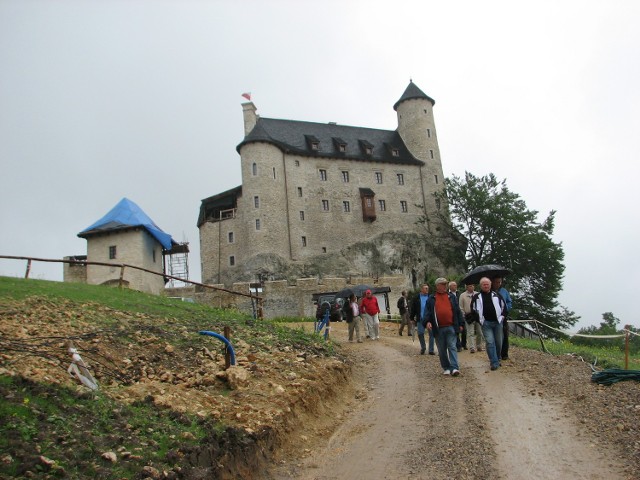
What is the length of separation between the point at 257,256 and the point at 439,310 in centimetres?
3967

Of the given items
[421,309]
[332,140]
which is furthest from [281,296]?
[332,140]

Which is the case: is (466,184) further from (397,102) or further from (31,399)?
(31,399)

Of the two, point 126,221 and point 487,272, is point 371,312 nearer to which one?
point 487,272

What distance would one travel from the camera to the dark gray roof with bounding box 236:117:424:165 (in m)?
57.3

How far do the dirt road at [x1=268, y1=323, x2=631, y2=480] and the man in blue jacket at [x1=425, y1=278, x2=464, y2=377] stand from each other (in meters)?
0.30

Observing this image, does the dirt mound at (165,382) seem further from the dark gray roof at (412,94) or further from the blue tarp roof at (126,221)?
the dark gray roof at (412,94)

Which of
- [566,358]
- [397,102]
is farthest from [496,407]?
[397,102]

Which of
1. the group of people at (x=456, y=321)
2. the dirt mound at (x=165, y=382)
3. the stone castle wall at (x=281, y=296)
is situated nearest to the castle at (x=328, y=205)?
the stone castle wall at (x=281, y=296)

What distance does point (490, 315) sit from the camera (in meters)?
12.4

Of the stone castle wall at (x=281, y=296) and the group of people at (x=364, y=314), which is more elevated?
the stone castle wall at (x=281, y=296)

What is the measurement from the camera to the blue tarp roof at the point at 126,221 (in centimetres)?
3578

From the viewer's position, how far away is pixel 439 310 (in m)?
12.6

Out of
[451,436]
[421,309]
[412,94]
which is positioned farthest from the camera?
[412,94]

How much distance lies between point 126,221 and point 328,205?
990 inches
